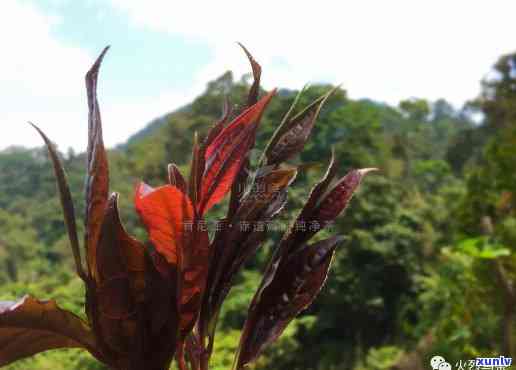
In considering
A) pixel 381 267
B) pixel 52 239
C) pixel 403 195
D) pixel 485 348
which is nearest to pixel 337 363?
pixel 381 267

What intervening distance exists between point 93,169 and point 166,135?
64.1 ft

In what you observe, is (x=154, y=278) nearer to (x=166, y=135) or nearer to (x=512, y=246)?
(x=512, y=246)

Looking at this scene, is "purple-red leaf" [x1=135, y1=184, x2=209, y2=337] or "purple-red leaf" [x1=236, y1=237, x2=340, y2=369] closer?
"purple-red leaf" [x1=135, y1=184, x2=209, y2=337]

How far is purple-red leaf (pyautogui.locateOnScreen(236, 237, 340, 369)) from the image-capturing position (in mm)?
648

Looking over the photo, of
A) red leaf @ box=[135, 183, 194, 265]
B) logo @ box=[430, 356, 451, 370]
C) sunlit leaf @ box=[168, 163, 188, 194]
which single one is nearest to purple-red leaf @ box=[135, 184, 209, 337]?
red leaf @ box=[135, 183, 194, 265]

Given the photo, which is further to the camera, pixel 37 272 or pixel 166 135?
pixel 166 135

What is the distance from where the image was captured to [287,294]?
2.15 feet

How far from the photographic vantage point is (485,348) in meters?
3.73

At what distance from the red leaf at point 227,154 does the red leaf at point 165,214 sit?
70 mm

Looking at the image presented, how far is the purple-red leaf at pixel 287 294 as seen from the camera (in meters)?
0.65

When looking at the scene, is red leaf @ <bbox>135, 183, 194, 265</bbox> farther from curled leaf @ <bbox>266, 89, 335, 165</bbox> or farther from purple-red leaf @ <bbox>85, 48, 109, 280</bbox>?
curled leaf @ <bbox>266, 89, 335, 165</bbox>

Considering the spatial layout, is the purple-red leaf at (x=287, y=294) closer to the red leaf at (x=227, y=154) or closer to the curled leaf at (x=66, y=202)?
the red leaf at (x=227, y=154)

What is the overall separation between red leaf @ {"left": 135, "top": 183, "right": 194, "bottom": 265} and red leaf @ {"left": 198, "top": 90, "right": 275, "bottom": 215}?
0.23 ft

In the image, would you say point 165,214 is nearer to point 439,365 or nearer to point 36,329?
point 36,329
